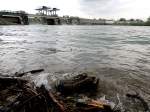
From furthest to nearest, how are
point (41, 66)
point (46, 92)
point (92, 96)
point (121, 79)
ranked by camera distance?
point (41, 66)
point (121, 79)
point (92, 96)
point (46, 92)

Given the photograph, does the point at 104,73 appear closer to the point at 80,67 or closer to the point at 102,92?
the point at 80,67

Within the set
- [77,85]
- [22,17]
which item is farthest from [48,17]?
[77,85]

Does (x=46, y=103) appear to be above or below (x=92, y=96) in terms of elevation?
above

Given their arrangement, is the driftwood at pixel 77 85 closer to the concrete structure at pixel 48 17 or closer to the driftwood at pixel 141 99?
the driftwood at pixel 141 99

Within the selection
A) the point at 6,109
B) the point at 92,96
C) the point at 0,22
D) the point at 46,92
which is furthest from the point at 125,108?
the point at 0,22

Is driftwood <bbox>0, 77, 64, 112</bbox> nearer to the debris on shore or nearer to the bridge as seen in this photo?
the debris on shore

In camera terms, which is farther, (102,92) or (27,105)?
(102,92)

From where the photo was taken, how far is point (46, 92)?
5406 mm

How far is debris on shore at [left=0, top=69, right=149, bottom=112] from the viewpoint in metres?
4.94

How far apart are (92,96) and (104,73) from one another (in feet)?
13.3

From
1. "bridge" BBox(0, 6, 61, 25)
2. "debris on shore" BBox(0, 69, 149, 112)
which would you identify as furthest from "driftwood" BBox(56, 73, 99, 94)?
"bridge" BBox(0, 6, 61, 25)

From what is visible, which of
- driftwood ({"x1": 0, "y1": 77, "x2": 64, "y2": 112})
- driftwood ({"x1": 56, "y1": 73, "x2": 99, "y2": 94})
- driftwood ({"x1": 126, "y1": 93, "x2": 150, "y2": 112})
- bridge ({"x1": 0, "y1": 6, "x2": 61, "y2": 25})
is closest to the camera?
driftwood ({"x1": 0, "y1": 77, "x2": 64, "y2": 112})

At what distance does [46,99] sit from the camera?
5156 millimetres

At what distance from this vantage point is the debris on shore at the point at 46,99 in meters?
4.94
